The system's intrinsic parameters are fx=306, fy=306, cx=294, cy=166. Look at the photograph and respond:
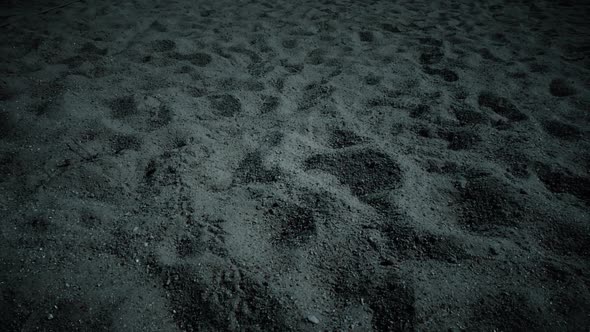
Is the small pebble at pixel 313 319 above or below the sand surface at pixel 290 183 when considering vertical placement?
below

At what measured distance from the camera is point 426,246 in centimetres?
137

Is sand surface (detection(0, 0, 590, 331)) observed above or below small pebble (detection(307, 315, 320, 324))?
above

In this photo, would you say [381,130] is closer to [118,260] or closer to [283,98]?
[283,98]

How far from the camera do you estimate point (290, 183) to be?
1.64 m

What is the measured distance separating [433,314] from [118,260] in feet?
4.26

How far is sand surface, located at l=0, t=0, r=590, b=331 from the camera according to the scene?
119 cm

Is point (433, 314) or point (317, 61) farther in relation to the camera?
point (317, 61)

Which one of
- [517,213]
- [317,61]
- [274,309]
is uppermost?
[317,61]

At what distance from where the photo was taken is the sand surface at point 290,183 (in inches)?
47.0

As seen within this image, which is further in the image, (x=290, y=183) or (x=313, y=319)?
(x=290, y=183)

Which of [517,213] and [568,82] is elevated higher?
[568,82]

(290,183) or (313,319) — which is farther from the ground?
(290,183)

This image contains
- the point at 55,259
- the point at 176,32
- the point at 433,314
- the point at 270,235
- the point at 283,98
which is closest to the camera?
the point at 433,314

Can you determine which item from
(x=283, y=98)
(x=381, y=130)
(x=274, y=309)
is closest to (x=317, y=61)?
(x=283, y=98)
